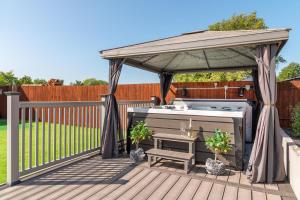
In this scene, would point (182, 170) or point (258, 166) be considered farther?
point (182, 170)

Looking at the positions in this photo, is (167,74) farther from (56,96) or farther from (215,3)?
(215,3)

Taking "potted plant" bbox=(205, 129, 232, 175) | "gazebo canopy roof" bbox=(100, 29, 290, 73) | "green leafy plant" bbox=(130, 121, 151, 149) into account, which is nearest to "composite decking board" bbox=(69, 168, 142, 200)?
"green leafy plant" bbox=(130, 121, 151, 149)

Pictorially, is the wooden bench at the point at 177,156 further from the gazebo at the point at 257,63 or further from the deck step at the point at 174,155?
the gazebo at the point at 257,63

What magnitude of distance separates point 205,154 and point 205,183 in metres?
0.81

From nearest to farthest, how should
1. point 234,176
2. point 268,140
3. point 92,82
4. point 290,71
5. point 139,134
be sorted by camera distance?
point 268,140 → point 234,176 → point 139,134 → point 92,82 → point 290,71

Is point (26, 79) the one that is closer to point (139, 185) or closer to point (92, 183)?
point (92, 183)

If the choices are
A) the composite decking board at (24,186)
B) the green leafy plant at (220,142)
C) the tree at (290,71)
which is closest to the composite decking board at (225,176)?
the green leafy plant at (220,142)

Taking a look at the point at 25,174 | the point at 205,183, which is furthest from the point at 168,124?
the point at 25,174

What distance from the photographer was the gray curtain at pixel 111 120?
3898 mm

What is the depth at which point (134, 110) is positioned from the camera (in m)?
4.24

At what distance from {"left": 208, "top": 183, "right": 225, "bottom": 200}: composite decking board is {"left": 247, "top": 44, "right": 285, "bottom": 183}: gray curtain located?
57 centimetres

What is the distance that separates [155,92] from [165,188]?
5104 mm

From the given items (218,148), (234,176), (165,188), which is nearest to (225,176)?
(234,176)

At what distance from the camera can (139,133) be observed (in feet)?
12.6
